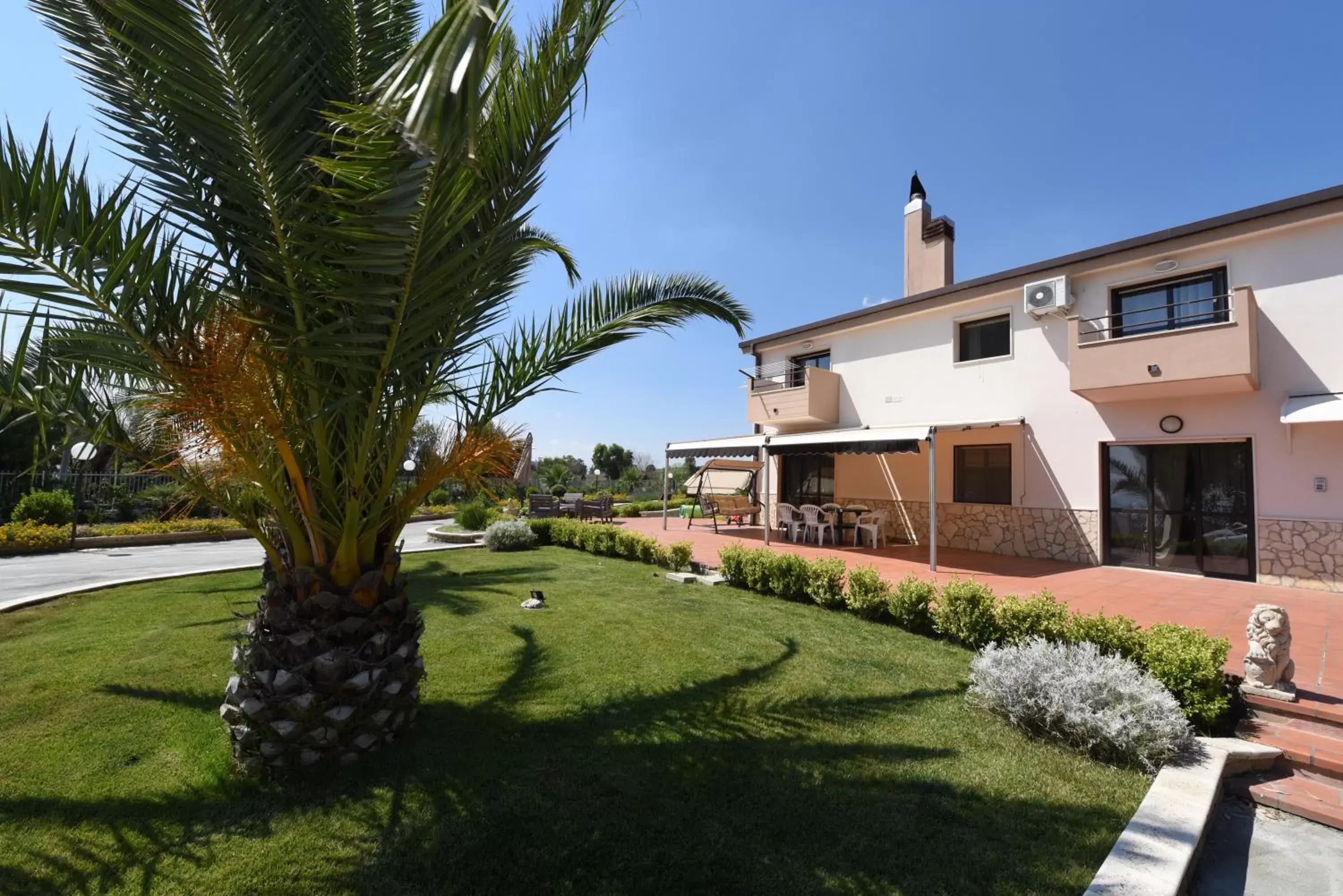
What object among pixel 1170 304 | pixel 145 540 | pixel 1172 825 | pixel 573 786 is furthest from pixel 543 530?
pixel 1170 304

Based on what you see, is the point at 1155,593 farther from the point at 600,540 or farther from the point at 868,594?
the point at 600,540

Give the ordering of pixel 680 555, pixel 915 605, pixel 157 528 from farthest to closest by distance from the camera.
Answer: pixel 157 528 → pixel 680 555 → pixel 915 605

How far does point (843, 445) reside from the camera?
46.1 ft

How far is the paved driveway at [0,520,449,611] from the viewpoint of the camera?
10.4 meters

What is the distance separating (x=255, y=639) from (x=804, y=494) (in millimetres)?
17254

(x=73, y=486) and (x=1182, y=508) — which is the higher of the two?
(x=1182, y=508)

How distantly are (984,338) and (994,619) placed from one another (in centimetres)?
1049

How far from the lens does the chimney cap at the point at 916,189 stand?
18.9 m

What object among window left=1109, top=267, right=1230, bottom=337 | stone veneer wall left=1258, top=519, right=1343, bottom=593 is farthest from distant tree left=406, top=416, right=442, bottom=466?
stone veneer wall left=1258, top=519, right=1343, bottom=593

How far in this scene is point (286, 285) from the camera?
141 inches

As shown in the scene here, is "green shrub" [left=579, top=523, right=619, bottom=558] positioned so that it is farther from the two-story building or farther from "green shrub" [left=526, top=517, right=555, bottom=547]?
the two-story building

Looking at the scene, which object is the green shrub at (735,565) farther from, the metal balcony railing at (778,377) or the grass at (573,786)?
the metal balcony railing at (778,377)

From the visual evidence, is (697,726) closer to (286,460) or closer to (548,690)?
(548,690)

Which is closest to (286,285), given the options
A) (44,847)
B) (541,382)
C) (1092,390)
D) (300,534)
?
(300,534)
